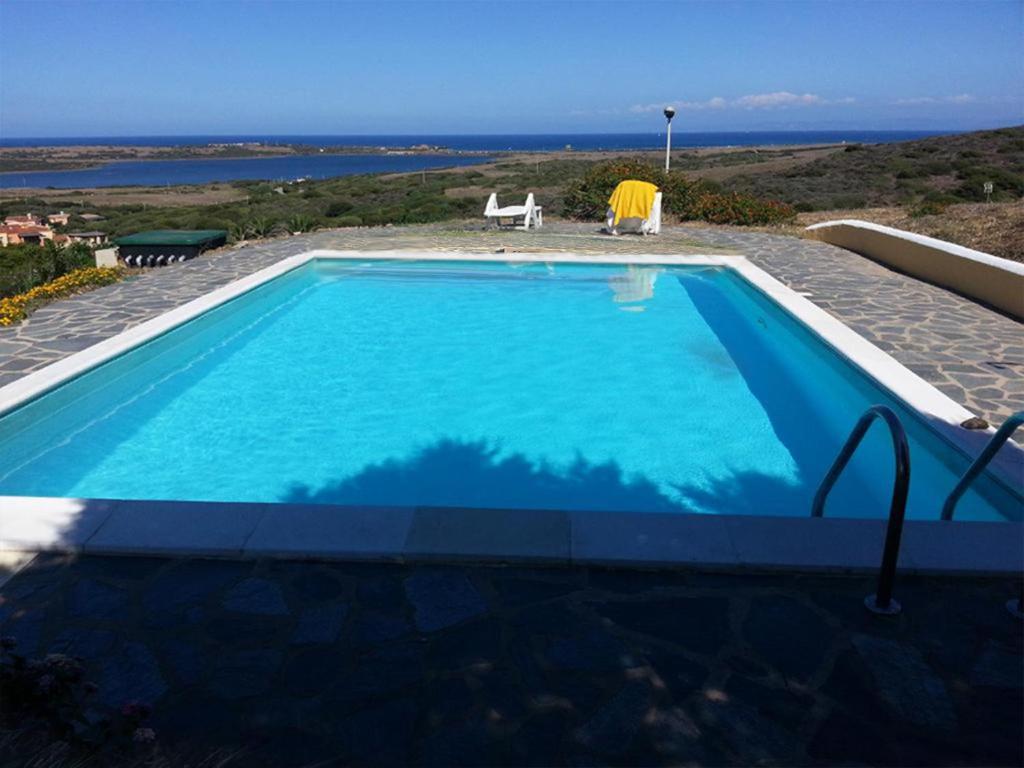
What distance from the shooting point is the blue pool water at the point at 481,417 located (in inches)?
194

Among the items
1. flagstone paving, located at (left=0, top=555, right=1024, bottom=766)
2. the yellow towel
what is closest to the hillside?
the yellow towel

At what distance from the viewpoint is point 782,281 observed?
948 cm

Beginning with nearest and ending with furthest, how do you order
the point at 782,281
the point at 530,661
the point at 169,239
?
the point at 530,661 → the point at 782,281 → the point at 169,239

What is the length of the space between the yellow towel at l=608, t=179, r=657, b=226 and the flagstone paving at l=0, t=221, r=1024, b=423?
0.56 metres

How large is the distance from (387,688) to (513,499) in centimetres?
256

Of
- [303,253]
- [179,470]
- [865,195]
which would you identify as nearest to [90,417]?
[179,470]

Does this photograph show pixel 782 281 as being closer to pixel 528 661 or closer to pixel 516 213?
pixel 516 213

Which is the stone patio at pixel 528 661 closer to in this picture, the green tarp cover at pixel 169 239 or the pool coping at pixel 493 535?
the pool coping at pixel 493 535

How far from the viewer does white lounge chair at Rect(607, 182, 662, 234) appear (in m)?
13.7

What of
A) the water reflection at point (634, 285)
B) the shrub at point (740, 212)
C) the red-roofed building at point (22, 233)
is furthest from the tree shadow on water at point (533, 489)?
the red-roofed building at point (22, 233)

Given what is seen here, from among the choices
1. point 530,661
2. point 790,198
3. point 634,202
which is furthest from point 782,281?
point 790,198

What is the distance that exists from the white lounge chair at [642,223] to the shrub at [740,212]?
214 centimetres

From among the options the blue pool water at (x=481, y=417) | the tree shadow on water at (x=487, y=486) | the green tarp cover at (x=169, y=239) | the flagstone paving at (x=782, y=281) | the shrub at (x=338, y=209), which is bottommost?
the shrub at (x=338, y=209)

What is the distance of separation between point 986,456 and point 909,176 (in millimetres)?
28875
